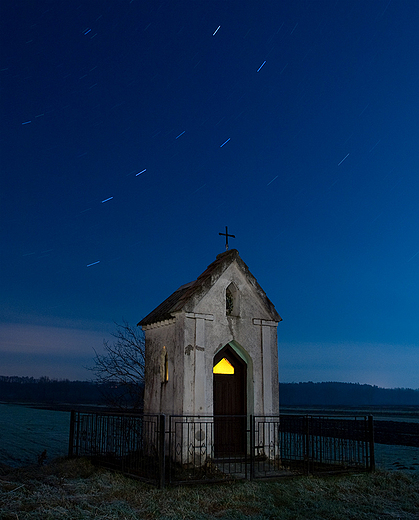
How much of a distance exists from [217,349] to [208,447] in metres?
2.61

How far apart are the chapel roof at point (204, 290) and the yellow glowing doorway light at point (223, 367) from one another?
196cm

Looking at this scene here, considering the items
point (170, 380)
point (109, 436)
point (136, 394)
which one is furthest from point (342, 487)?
point (136, 394)

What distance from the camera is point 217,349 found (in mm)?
14125

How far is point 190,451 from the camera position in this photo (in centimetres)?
1288

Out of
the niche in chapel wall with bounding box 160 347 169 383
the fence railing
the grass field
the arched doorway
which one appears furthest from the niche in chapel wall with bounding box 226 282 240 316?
the grass field

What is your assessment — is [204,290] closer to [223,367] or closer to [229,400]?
[223,367]

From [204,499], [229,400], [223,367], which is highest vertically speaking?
[223,367]

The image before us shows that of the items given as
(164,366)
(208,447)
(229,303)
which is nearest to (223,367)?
(164,366)

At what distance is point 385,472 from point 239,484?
4.68 meters

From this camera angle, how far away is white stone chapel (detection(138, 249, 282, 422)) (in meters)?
13.6

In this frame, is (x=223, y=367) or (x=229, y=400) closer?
(x=229, y=400)

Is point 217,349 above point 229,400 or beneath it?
above

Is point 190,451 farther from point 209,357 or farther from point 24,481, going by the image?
point 24,481

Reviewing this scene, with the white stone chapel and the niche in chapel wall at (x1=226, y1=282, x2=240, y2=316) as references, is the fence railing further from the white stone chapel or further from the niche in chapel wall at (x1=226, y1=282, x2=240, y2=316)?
the niche in chapel wall at (x1=226, y1=282, x2=240, y2=316)
